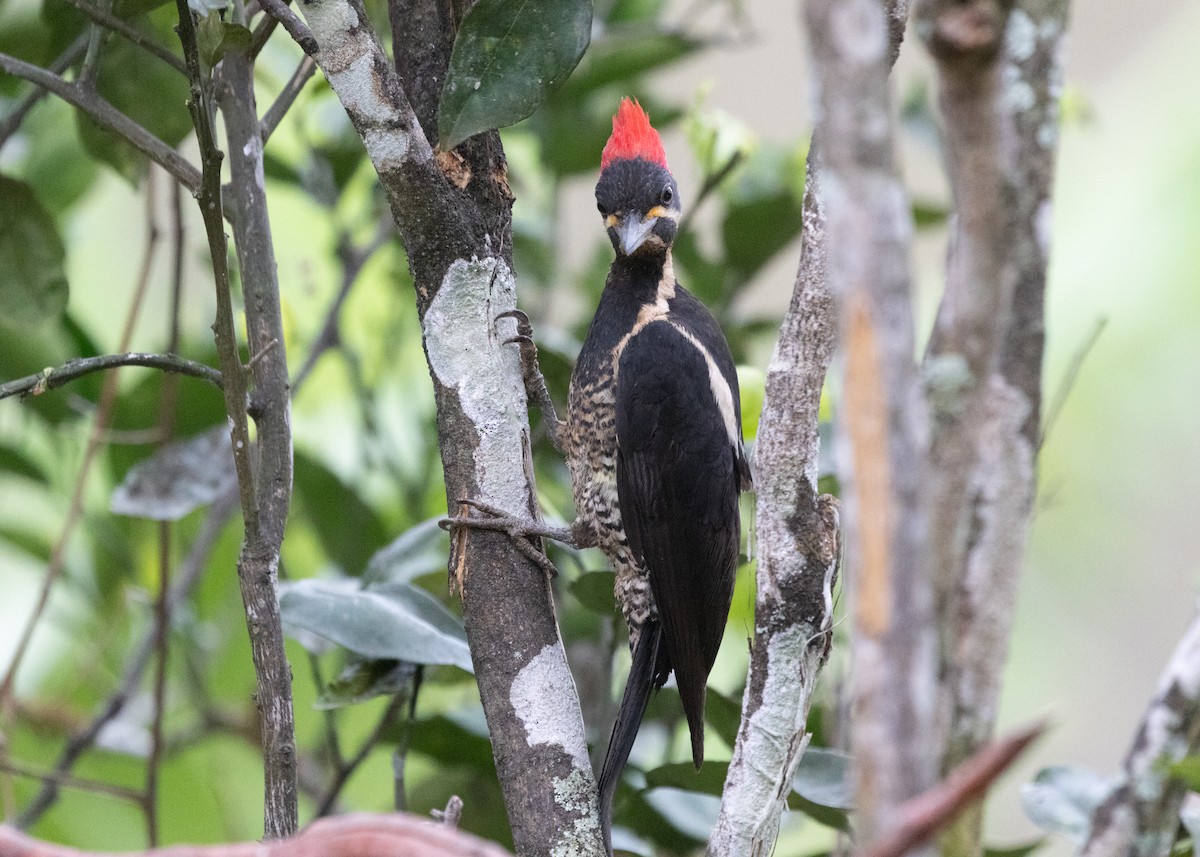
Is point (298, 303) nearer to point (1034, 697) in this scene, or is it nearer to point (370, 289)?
point (370, 289)

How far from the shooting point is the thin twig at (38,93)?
66.1 inches

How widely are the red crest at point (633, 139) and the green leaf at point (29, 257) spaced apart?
2.89ft

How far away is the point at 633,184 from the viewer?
202 centimetres

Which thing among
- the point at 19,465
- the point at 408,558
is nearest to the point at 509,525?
the point at 408,558

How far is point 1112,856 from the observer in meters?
0.90

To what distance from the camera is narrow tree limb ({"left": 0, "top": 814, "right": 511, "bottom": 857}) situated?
0.72 metres

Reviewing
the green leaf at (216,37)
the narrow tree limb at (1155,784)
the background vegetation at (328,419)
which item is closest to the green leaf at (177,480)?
the background vegetation at (328,419)

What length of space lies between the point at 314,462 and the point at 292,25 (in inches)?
41.8

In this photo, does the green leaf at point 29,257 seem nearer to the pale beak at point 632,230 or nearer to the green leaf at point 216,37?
the green leaf at point 216,37

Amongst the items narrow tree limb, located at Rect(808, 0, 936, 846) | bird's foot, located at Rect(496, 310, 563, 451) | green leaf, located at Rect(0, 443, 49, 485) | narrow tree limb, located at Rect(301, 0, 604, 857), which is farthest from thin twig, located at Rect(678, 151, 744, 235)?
green leaf, located at Rect(0, 443, 49, 485)

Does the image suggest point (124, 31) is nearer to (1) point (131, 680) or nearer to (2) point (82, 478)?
(2) point (82, 478)

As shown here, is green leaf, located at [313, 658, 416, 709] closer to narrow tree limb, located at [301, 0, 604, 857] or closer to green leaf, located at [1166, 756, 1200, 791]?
narrow tree limb, located at [301, 0, 604, 857]

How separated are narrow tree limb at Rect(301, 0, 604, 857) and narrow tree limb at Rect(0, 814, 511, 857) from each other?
1.74 ft

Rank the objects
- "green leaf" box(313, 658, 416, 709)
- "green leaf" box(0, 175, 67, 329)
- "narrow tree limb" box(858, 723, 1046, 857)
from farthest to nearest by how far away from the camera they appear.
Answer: "green leaf" box(0, 175, 67, 329) → "green leaf" box(313, 658, 416, 709) → "narrow tree limb" box(858, 723, 1046, 857)
